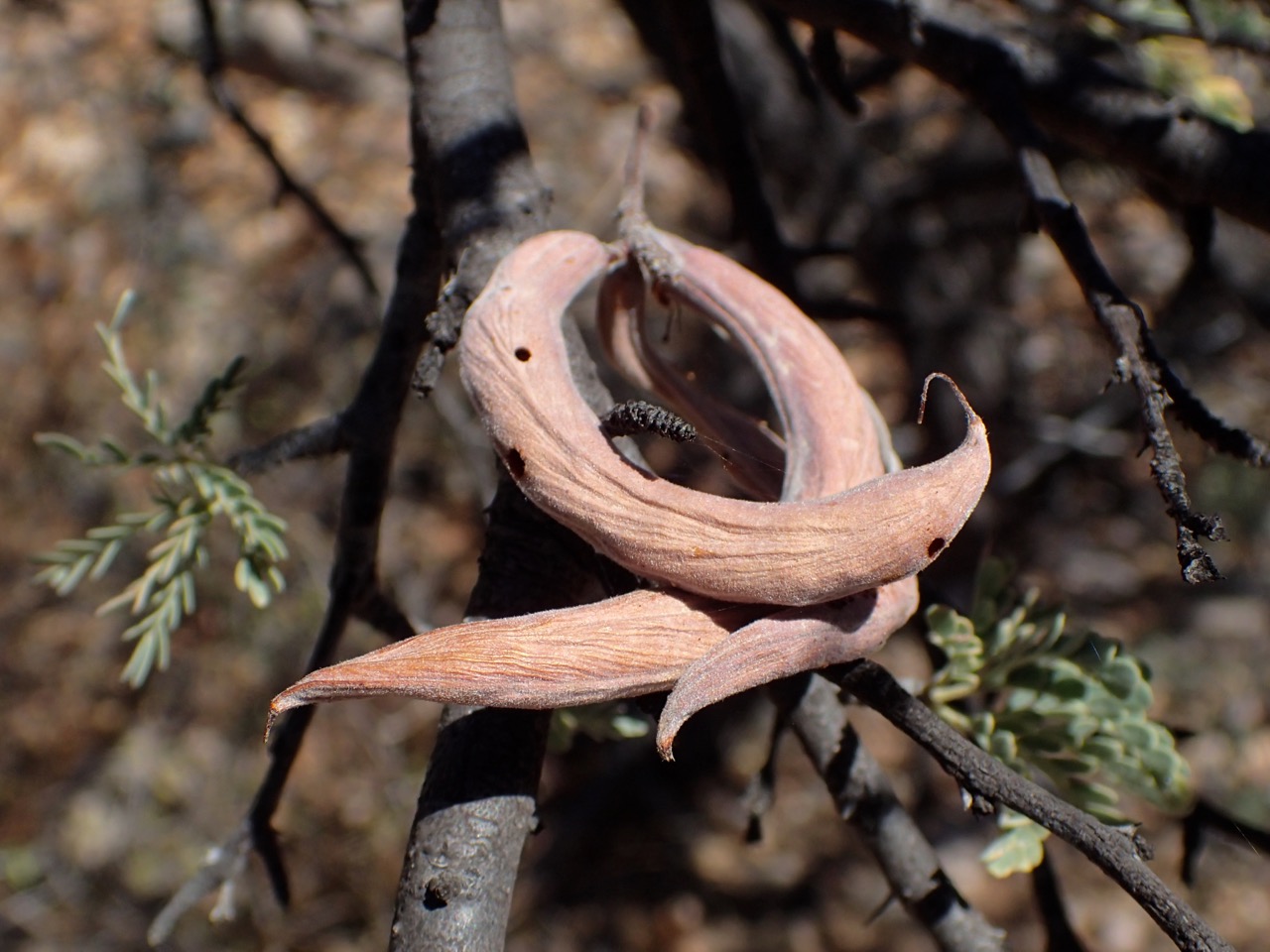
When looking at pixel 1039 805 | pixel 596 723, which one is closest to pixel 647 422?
pixel 1039 805

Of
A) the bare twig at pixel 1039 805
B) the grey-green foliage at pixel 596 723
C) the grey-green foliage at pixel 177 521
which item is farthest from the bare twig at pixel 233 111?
the bare twig at pixel 1039 805

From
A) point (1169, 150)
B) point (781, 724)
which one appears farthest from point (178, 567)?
point (1169, 150)

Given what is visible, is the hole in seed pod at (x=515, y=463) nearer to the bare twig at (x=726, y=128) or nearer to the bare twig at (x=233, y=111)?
the bare twig at (x=726, y=128)

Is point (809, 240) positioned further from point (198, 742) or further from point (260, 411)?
point (198, 742)

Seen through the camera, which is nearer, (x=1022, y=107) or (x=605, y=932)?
(x=1022, y=107)

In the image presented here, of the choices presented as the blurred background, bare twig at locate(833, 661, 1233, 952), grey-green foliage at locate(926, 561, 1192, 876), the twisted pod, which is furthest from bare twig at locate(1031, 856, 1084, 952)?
the blurred background

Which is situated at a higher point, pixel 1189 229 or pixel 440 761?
pixel 1189 229

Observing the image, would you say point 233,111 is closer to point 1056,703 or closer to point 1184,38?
point 1056,703
